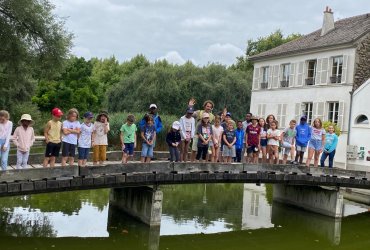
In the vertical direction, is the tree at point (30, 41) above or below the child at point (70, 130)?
above

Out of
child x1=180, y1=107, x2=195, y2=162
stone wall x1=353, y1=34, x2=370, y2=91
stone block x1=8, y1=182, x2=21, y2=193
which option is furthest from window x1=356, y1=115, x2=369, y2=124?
stone block x1=8, y1=182, x2=21, y2=193

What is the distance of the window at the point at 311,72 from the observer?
105ft

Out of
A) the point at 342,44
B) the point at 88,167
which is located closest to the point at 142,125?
the point at 88,167

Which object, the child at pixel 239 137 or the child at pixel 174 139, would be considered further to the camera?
the child at pixel 239 137

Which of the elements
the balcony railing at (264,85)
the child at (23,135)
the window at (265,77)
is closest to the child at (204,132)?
the child at (23,135)

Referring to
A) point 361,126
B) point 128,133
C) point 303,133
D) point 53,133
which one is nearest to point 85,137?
point 53,133

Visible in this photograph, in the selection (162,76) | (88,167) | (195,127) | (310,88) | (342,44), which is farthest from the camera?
(162,76)

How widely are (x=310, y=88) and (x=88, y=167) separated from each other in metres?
22.5

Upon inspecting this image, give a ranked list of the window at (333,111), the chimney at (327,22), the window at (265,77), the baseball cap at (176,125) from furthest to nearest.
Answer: the window at (265,77)
the chimney at (327,22)
the window at (333,111)
the baseball cap at (176,125)

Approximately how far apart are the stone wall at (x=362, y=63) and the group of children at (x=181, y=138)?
43.8ft

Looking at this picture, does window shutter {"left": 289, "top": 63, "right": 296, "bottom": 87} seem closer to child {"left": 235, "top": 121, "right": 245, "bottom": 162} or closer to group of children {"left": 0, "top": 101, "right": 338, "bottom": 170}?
group of children {"left": 0, "top": 101, "right": 338, "bottom": 170}

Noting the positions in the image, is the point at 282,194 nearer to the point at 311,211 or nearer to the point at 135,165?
the point at 311,211

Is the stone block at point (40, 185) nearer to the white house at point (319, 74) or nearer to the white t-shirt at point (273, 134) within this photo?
the white t-shirt at point (273, 134)

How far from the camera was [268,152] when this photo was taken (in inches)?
630
